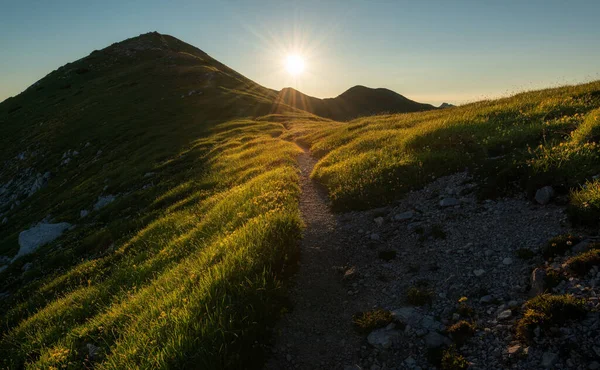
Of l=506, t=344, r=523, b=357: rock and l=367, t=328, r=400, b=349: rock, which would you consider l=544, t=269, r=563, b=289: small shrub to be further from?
l=367, t=328, r=400, b=349: rock

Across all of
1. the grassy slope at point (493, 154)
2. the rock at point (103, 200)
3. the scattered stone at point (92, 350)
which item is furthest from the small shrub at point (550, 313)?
the rock at point (103, 200)

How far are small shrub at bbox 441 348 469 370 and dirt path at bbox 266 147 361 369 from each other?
4.85 ft

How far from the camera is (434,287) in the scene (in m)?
7.07

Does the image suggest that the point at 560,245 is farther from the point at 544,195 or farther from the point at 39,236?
the point at 39,236

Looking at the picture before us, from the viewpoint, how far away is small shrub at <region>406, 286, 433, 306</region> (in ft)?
22.0

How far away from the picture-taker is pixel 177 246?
11.5 m

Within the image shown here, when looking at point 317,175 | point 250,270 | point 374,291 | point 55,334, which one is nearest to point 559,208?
point 374,291

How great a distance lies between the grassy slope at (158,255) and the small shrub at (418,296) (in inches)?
109

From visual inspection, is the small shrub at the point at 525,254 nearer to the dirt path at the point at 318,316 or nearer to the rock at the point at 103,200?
the dirt path at the point at 318,316

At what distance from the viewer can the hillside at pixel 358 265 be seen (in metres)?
5.56

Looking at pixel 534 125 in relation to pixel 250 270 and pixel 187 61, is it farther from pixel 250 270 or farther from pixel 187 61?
pixel 187 61

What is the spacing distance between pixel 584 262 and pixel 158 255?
37.6ft

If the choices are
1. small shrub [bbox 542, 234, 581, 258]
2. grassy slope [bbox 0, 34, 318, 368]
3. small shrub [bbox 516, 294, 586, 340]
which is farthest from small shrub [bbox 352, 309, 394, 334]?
small shrub [bbox 542, 234, 581, 258]

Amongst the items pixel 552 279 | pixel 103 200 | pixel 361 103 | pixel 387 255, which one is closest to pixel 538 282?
pixel 552 279
